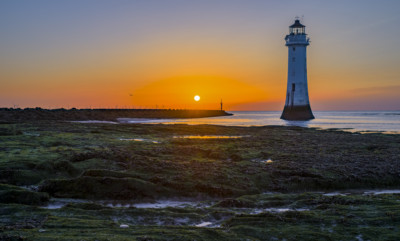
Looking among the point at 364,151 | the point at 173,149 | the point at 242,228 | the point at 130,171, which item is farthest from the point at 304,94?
the point at 242,228

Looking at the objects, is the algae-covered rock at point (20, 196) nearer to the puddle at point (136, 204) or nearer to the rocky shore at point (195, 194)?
the rocky shore at point (195, 194)

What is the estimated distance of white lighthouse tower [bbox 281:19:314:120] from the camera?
63.1 metres

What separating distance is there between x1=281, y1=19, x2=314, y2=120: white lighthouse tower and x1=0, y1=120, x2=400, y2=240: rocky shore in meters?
44.0

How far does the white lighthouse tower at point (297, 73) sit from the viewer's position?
63.1 meters

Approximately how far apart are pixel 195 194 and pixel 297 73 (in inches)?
2178

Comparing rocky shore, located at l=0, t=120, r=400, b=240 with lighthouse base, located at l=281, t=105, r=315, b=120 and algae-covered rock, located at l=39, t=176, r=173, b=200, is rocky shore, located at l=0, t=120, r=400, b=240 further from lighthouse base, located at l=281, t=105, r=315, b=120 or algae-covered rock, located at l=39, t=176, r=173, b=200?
lighthouse base, located at l=281, t=105, r=315, b=120

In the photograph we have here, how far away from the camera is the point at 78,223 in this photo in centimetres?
750

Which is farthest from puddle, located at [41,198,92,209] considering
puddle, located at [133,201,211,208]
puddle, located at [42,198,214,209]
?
puddle, located at [133,201,211,208]

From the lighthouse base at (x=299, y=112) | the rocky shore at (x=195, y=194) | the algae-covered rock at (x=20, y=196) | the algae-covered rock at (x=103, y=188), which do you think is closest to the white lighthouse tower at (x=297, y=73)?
the lighthouse base at (x=299, y=112)

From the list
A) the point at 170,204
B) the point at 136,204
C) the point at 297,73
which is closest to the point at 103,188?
the point at 136,204

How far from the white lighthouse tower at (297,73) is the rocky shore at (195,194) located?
44.0 metres

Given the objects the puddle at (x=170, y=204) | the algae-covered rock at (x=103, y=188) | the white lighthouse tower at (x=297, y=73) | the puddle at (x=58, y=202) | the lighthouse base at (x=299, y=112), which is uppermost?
the white lighthouse tower at (x=297, y=73)

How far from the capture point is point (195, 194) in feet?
39.3

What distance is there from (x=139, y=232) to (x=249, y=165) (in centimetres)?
919
